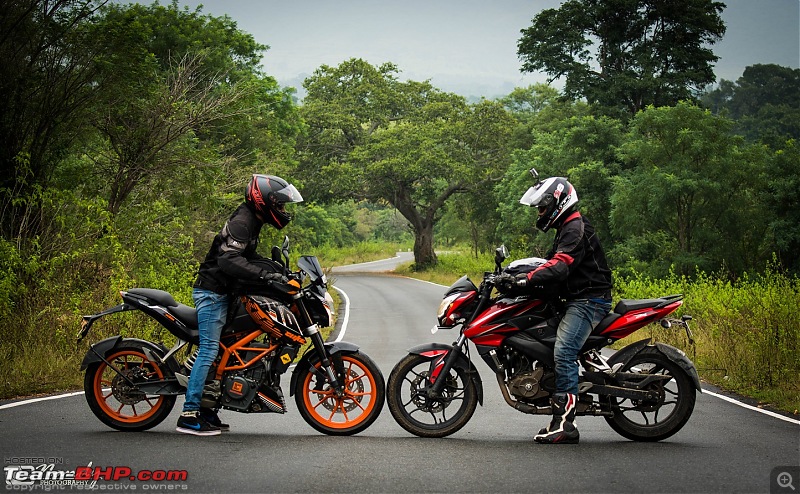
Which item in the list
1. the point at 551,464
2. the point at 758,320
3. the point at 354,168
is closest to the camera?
the point at 551,464

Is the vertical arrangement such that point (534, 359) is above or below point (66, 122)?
below

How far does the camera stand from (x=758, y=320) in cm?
1198

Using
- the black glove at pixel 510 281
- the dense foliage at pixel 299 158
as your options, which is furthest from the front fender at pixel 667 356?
the dense foliage at pixel 299 158

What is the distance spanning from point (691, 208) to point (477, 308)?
26.9 metres

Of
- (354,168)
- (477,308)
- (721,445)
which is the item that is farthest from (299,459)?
(354,168)

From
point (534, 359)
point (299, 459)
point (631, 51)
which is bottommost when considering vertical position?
point (299, 459)

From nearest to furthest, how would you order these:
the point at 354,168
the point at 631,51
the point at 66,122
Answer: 1. the point at 66,122
2. the point at 631,51
3. the point at 354,168

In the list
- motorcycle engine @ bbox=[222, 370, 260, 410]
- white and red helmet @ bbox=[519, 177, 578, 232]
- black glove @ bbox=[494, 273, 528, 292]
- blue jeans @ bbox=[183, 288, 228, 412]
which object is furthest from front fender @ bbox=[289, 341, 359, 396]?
white and red helmet @ bbox=[519, 177, 578, 232]

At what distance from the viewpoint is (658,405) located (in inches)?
292

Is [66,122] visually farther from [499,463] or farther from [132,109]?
[499,463]

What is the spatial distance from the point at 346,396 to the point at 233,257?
1.53 m

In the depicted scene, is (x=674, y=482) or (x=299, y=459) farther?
(x=299, y=459)

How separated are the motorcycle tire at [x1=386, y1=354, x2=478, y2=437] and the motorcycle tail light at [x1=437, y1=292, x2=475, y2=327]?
→ 37 cm

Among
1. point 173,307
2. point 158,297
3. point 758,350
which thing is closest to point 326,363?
point 173,307
